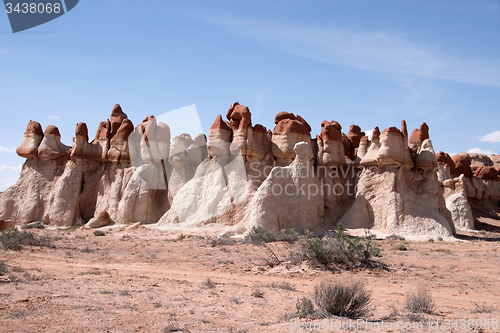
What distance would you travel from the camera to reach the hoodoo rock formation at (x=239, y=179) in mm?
19859

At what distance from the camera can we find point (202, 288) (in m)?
8.00

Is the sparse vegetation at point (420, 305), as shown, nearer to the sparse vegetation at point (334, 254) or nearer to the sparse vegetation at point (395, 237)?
the sparse vegetation at point (334, 254)

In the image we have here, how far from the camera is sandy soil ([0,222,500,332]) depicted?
5559mm

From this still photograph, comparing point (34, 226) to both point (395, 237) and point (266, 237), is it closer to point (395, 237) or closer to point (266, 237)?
point (266, 237)

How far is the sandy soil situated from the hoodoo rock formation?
18.4 feet

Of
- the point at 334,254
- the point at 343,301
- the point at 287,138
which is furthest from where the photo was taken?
the point at 287,138

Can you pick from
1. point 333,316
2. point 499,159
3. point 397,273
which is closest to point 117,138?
point 397,273

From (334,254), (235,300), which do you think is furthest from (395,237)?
(235,300)

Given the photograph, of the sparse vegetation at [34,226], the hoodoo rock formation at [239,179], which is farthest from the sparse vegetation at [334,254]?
the sparse vegetation at [34,226]

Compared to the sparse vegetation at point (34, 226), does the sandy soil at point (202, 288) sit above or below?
below

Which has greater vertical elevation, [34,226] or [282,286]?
[34,226]

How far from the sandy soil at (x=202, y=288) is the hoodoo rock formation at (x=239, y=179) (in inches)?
221

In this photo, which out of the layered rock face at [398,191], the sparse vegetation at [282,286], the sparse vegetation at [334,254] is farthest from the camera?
the layered rock face at [398,191]

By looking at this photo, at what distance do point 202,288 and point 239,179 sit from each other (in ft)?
46.4
